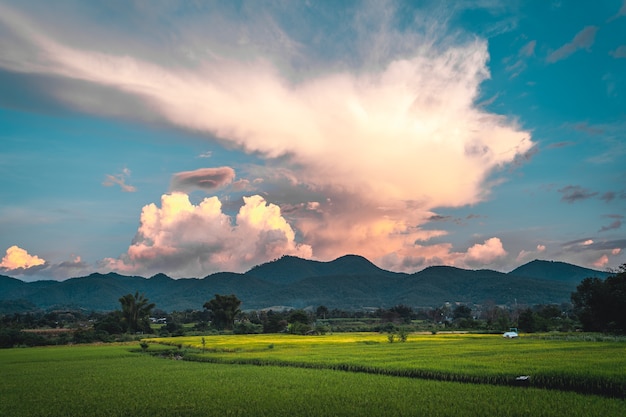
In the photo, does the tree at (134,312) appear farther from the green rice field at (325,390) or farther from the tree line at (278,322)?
the green rice field at (325,390)

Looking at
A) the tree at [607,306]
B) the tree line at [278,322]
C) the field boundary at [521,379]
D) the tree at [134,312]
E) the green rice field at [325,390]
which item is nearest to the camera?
the green rice field at [325,390]

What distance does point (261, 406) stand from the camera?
21.4 m

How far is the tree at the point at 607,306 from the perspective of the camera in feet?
237

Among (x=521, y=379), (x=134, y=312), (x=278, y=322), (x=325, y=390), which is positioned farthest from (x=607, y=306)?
(x=134, y=312)

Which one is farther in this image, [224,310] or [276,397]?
[224,310]

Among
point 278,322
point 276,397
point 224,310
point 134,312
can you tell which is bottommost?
point 276,397

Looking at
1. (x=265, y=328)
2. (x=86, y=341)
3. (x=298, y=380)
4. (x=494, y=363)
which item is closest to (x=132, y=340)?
(x=86, y=341)

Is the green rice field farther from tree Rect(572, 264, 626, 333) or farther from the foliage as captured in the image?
tree Rect(572, 264, 626, 333)

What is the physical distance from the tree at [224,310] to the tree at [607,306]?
292ft

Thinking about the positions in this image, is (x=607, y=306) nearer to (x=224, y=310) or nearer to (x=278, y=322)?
(x=278, y=322)

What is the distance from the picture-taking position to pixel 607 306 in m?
Result: 74.4

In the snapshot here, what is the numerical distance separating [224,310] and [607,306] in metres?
94.9

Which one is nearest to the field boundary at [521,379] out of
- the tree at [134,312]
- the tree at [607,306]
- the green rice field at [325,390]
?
the green rice field at [325,390]

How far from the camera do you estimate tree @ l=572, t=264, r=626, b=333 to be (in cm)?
7231
